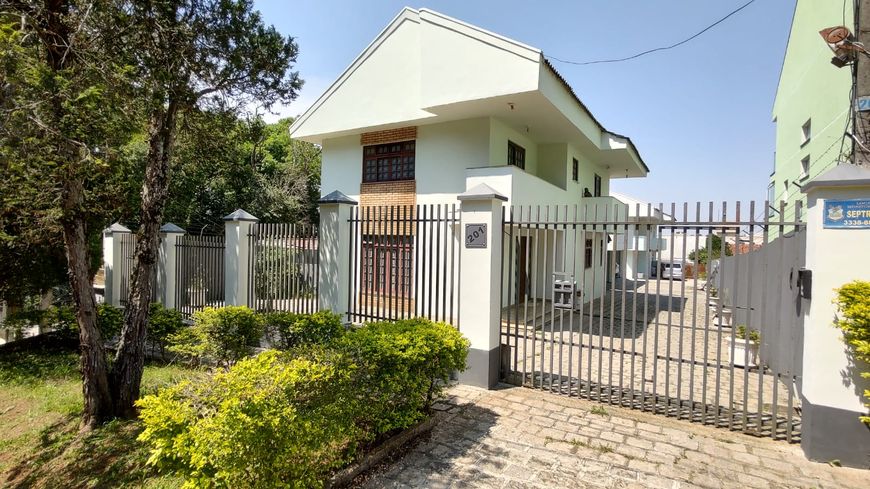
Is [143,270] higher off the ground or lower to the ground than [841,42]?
lower

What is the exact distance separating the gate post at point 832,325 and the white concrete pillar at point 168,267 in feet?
37.9

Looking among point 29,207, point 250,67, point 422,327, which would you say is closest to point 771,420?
point 422,327

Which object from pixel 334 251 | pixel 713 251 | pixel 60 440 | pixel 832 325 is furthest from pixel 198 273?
pixel 713 251

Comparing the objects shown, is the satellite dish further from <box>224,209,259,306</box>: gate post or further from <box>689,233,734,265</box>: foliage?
<box>224,209,259,306</box>: gate post

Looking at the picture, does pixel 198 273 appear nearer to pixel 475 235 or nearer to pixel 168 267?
pixel 168 267

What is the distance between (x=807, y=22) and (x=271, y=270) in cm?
1670

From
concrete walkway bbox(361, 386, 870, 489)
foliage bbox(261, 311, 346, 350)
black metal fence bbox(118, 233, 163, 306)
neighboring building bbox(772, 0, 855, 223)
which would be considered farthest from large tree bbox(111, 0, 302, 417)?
neighboring building bbox(772, 0, 855, 223)

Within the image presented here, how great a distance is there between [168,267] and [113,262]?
2519 millimetres

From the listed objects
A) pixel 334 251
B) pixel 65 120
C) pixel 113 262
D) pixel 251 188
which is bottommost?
pixel 113 262

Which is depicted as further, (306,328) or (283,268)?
(283,268)

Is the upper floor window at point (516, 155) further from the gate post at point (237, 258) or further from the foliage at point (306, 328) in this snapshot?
the foliage at point (306, 328)

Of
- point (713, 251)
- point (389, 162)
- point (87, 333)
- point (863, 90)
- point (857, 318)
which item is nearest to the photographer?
point (857, 318)

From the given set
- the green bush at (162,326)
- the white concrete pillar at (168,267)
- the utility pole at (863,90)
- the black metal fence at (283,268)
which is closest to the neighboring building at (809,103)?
the utility pole at (863,90)

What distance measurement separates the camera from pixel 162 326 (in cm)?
809
